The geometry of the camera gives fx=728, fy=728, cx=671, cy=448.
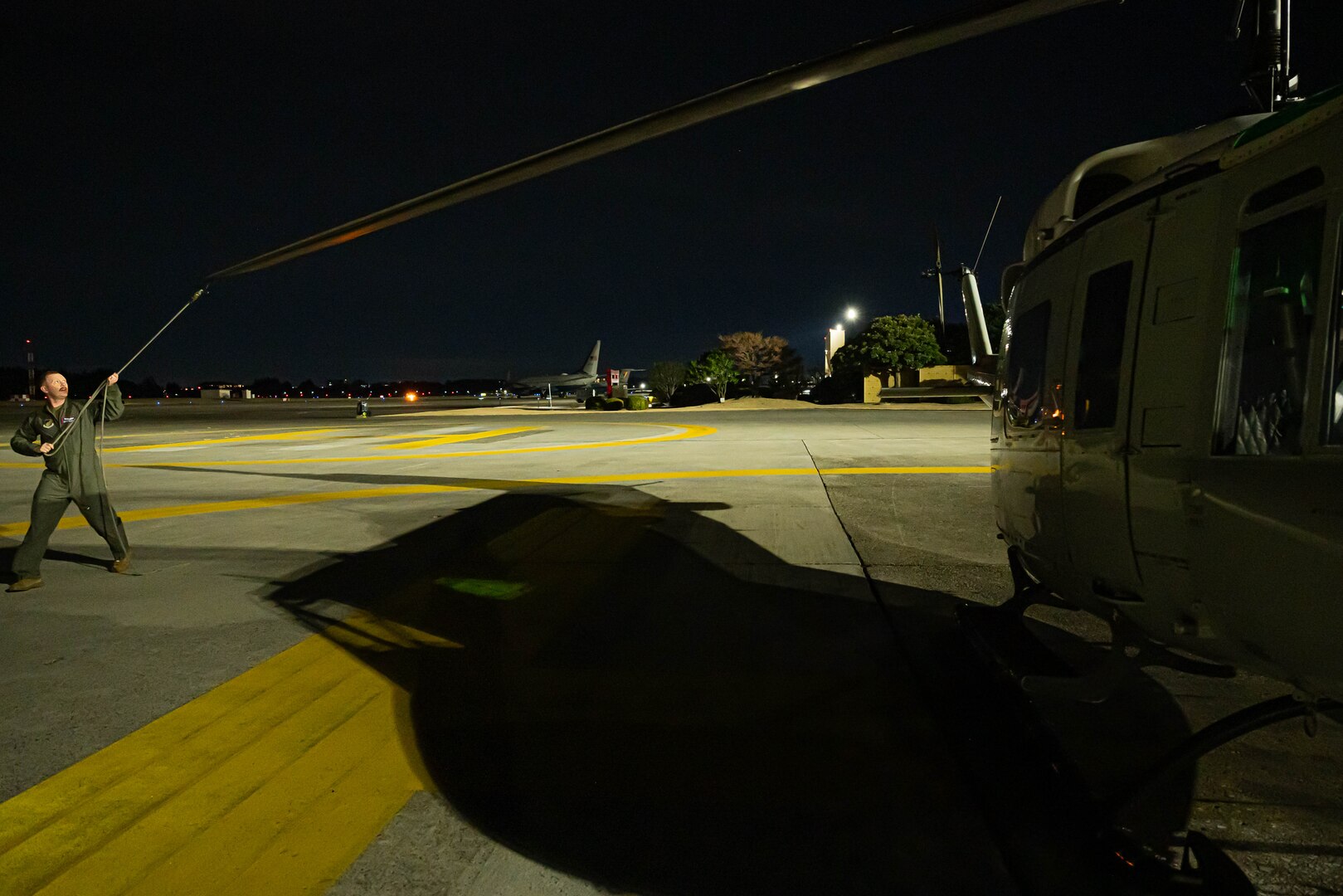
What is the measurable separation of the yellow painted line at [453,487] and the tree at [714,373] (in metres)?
45.0

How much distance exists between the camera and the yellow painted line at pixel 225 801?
2473 mm

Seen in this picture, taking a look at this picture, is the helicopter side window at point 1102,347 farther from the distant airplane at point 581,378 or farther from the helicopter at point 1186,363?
the distant airplane at point 581,378

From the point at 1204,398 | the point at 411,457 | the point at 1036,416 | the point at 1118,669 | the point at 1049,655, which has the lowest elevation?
the point at 411,457

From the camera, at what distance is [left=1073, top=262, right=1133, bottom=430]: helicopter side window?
8.71ft

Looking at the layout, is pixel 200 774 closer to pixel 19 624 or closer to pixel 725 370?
pixel 19 624

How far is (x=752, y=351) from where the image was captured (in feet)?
281

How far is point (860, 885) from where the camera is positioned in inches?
93.4

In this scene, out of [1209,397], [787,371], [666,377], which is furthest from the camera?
[787,371]

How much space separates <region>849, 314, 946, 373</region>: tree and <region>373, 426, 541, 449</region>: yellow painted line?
31.2 metres

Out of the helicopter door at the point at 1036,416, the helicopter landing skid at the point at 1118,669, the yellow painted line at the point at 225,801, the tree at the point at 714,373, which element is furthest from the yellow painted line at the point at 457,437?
the tree at the point at 714,373

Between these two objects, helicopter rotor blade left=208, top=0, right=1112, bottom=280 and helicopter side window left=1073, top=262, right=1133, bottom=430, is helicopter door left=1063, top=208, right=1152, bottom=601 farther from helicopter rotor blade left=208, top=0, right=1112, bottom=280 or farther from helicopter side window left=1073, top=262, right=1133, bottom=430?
helicopter rotor blade left=208, top=0, right=1112, bottom=280

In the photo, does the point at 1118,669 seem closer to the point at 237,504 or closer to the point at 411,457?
the point at 237,504

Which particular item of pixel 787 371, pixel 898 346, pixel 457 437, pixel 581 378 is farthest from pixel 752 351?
pixel 457 437

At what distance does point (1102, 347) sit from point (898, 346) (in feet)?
166
